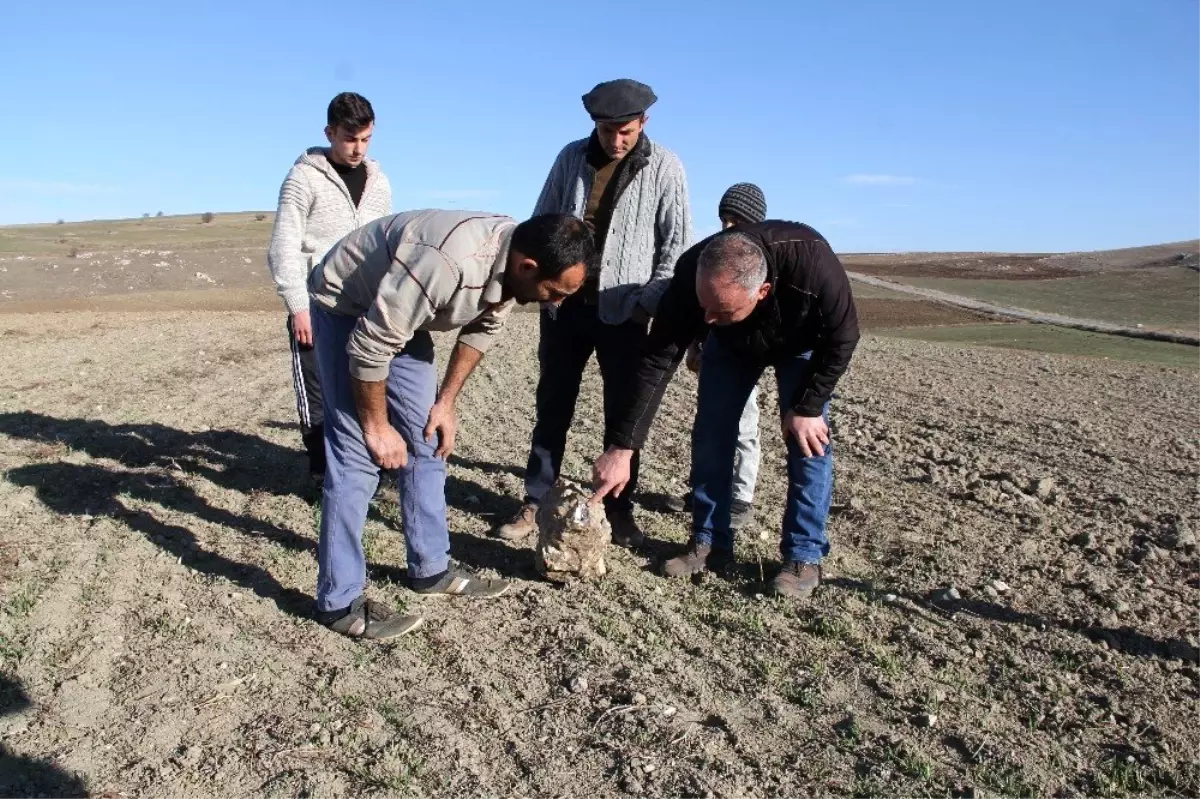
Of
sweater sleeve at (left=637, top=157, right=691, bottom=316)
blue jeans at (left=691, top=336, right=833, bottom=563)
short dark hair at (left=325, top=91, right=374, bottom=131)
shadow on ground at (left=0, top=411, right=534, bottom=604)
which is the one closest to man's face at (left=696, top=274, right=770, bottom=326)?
blue jeans at (left=691, top=336, right=833, bottom=563)

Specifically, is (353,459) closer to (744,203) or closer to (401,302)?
(401,302)

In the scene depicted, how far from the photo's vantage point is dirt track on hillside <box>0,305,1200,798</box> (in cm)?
323

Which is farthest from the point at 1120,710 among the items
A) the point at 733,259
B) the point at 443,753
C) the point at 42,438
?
the point at 42,438

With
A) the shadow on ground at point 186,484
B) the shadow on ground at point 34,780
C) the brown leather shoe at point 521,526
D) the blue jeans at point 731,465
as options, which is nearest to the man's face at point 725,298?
the blue jeans at point 731,465

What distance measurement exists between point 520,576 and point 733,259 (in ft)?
6.26

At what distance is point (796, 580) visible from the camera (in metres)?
4.61

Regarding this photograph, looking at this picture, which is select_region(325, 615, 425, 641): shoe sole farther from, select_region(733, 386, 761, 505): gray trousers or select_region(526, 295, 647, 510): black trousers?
select_region(733, 386, 761, 505): gray trousers

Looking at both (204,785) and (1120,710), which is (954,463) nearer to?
(1120,710)

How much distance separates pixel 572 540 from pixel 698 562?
2.14 ft

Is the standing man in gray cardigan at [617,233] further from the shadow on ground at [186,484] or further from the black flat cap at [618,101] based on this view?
the shadow on ground at [186,484]

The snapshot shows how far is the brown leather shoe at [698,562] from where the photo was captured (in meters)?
4.82

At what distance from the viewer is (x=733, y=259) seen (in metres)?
3.88

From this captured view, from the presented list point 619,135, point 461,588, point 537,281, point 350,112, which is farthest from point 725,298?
point 350,112

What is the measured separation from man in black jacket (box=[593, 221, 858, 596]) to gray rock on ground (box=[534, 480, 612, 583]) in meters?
0.21
